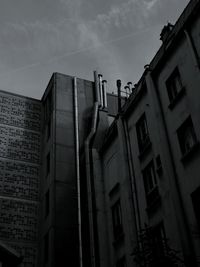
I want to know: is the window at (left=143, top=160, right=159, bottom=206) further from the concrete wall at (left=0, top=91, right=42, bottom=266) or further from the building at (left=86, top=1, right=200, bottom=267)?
the concrete wall at (left=0, top=91, right=42, bottom=266)

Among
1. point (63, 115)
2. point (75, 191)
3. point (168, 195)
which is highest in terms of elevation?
point (63, 115)

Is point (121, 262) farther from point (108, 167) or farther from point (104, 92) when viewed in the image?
point (104, 92)

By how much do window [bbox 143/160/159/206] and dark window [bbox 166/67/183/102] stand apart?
3.76 meters

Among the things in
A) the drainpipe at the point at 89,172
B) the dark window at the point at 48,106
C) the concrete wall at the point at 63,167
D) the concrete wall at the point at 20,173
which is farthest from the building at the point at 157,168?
the dark window at the point at 48,106

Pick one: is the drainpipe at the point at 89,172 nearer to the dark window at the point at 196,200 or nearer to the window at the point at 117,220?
the window at the point at 117,220

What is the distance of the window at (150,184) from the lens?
2012 cm

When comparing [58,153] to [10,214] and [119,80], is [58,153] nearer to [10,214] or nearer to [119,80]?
[10,214]

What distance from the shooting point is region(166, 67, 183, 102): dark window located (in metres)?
20.4

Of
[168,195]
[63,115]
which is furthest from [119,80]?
[168,195]

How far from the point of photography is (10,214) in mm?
27469

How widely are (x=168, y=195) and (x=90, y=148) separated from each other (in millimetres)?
10748

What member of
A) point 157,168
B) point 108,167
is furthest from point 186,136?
point 108,167

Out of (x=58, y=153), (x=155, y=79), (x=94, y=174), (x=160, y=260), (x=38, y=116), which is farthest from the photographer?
(x=38, y=116)

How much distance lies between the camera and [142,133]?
2347cm
